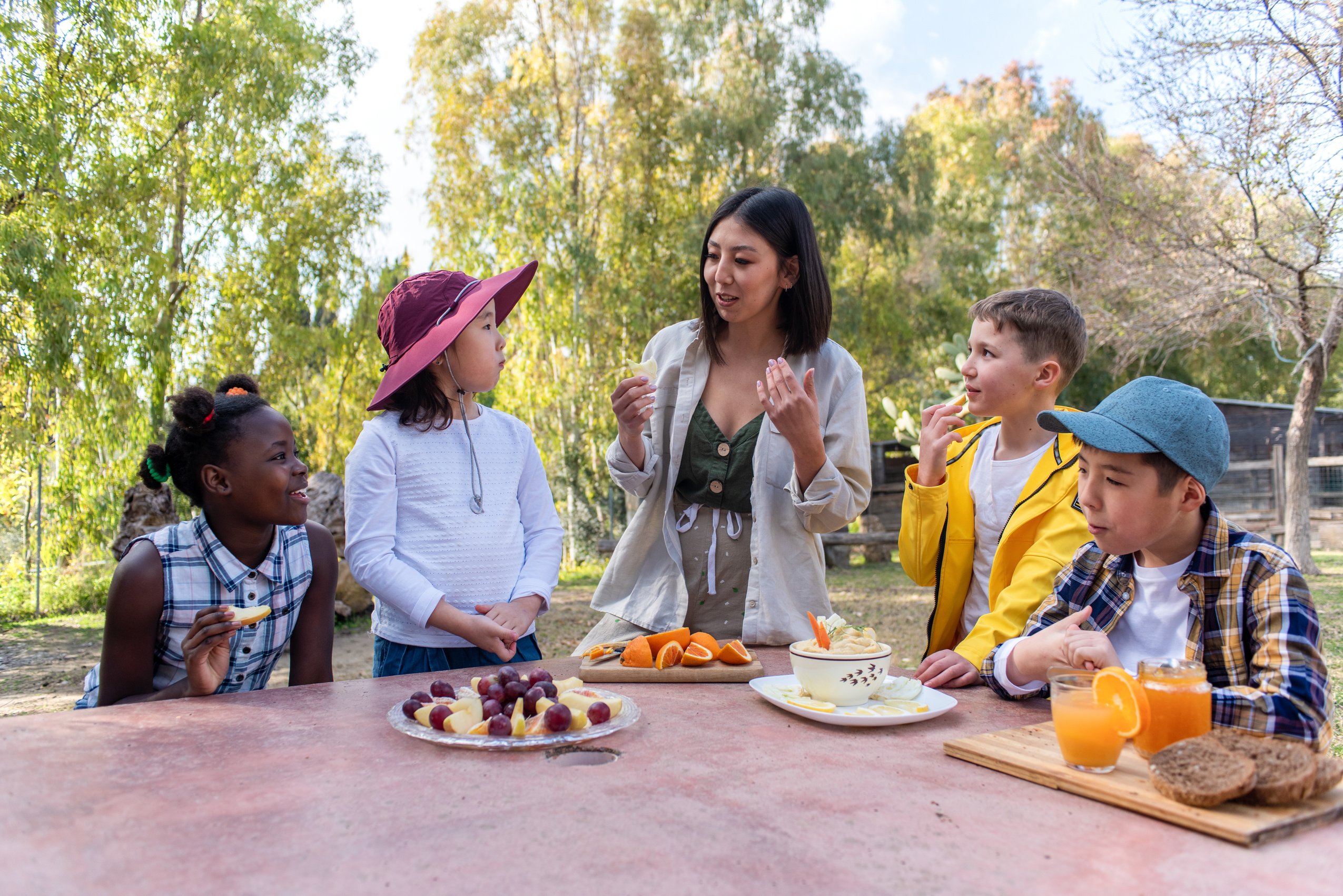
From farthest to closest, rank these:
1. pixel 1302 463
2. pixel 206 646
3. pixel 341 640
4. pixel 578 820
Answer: pixel 1302 463
pixel 341 640
pixel 206 646
pixel 578 820

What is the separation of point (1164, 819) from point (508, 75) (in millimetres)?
15824

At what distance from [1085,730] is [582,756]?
30.5 inches

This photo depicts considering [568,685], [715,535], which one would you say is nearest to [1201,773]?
[568,685]

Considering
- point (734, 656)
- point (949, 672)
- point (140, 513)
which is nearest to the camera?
point (949, 672)

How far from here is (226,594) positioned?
7.23ft

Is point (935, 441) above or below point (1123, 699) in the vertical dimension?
above

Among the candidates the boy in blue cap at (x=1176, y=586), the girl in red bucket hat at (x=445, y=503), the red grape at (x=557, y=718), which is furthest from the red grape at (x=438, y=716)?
the boy in blue cap at (x=1176, y=586)

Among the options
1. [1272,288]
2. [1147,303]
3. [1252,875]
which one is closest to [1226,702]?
[1252,875]

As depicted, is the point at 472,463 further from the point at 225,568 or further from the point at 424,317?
the point at 225,568

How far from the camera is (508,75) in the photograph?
15156 mm

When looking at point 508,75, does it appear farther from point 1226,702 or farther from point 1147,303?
point 1226,702

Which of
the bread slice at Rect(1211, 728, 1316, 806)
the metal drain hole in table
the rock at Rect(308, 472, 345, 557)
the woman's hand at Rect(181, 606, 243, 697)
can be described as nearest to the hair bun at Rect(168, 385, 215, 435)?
the woman's hand at Rect(181, 606, 243, 697)

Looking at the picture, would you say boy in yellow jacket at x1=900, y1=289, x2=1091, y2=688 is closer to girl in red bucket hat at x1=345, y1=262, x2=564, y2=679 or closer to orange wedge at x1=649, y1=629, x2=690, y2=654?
orange wedge at x1=649, y1=629, x2=690, y2=654

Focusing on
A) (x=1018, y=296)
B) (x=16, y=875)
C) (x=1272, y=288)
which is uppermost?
(x=1272, y=288)
